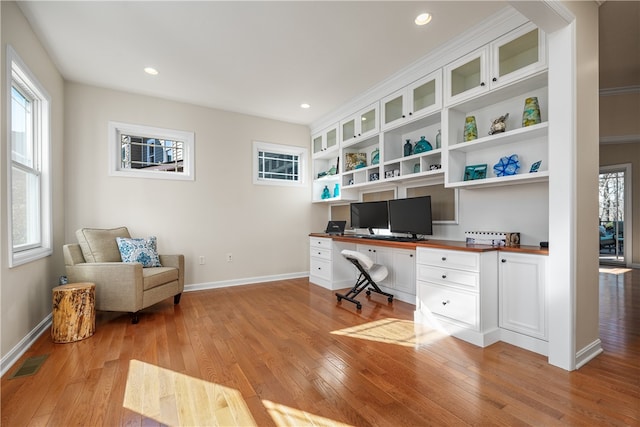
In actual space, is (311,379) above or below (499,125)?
below

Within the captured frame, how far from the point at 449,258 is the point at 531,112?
1.40 m

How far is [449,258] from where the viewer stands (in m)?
2.68

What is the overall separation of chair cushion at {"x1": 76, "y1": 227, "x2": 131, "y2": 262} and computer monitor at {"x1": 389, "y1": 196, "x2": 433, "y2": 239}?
11.0 ft

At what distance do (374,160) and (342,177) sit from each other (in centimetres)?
67

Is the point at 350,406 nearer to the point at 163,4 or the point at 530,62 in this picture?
the point at 530,62

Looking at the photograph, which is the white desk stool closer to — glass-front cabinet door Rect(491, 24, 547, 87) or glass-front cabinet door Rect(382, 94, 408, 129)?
glass-front cabinet door Rect(382, 94, 408, 129)

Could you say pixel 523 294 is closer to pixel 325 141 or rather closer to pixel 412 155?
pixel 412 155

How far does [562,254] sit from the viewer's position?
2.03 meters

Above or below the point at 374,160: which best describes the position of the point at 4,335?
below

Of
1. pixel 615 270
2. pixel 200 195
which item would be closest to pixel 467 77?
pixel 200 195

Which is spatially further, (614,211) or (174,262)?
(614,211)

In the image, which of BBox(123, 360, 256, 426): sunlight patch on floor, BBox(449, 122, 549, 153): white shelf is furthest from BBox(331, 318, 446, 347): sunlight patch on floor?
BBox(449, 122, 549, 153): white shelf

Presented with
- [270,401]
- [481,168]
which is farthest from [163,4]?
[481,168]

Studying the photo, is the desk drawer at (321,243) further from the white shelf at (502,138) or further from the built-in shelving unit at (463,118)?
the white shelf at (502,138)
